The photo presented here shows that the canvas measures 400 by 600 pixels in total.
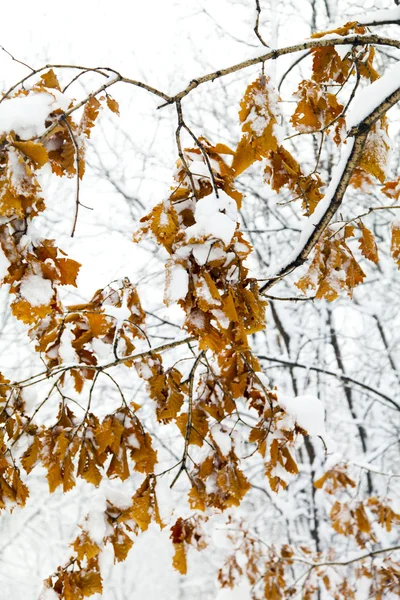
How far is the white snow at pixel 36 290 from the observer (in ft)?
3.78

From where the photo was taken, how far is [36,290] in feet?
3.80

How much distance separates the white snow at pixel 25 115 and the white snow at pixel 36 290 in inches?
13.3

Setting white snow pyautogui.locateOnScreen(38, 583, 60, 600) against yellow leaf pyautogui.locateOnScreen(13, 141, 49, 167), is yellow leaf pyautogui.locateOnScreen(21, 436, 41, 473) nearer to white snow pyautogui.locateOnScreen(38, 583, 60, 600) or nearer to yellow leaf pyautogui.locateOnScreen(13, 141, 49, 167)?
white snow pyautogui.locateOnScreen(38, 583, 60, 600)

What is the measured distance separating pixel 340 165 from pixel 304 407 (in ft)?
3.31

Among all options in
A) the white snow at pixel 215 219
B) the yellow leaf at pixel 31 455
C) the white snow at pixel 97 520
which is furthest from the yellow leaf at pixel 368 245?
the white snow at pixel 97 520

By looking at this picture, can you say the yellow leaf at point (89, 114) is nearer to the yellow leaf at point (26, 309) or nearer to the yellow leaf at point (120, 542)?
the yellow leaf at point (26, 309)

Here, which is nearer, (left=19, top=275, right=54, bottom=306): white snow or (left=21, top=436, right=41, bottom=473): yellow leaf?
(left=19, top=275, right=54, bottom=306): white snow

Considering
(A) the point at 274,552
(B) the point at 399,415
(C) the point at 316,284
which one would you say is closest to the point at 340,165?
(C) the point at 316,284

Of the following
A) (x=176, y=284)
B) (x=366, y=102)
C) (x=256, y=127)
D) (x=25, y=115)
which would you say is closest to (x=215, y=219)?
(x=176, y=284)

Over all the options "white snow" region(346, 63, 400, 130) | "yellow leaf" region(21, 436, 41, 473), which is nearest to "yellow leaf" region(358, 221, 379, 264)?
"white snow" region(346, 63, 400, 130)

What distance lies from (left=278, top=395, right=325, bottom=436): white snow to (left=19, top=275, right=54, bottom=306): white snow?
3.72ft

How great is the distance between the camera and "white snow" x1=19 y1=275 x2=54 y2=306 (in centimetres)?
115

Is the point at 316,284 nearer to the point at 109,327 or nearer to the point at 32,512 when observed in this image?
the point at 109,327

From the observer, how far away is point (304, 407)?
6.35 feet
